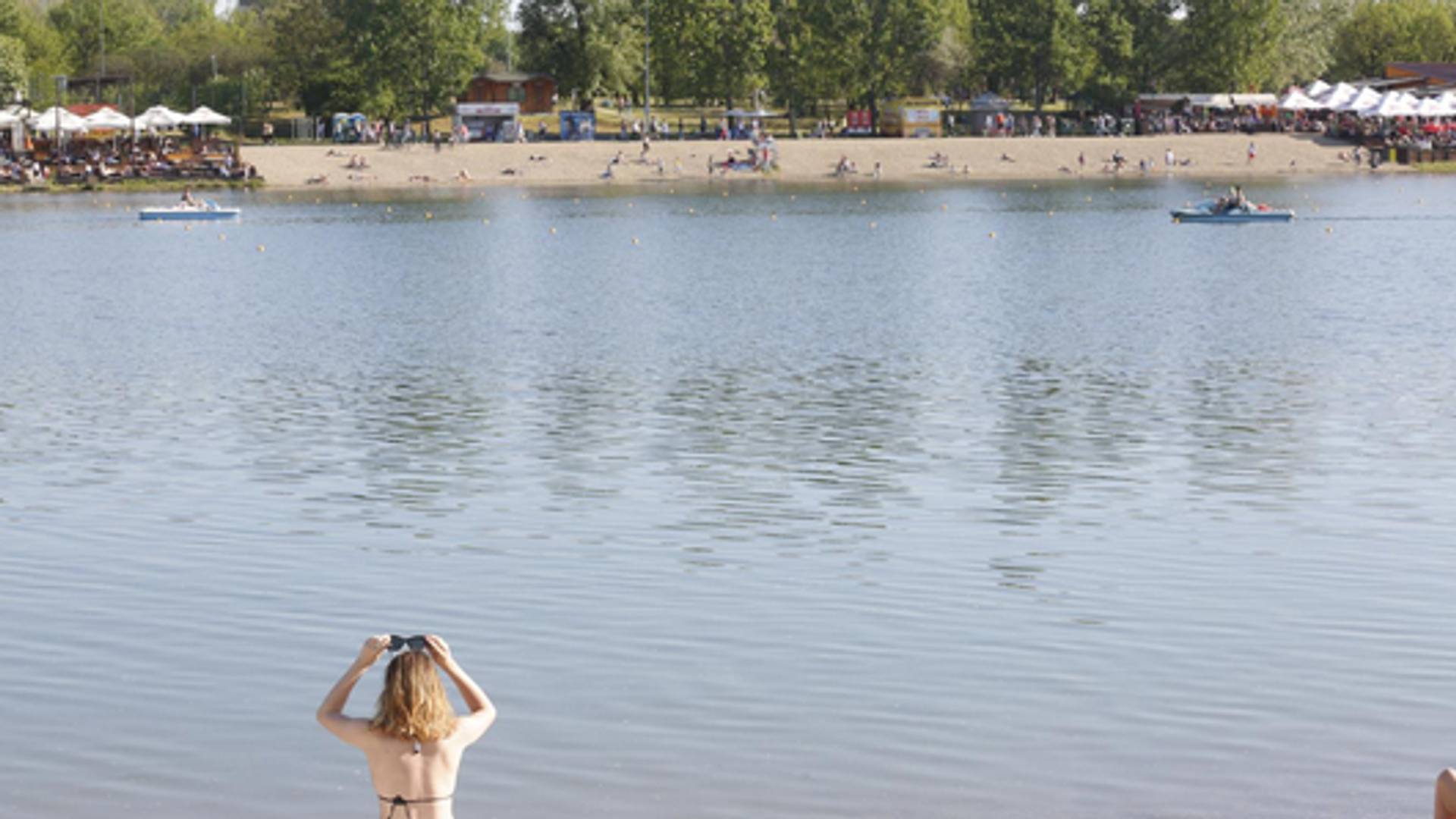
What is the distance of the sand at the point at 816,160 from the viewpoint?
427 ft

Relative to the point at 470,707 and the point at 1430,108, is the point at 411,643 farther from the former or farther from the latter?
the point at 1430,108

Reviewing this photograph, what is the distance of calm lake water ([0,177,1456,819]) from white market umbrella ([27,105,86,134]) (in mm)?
69788

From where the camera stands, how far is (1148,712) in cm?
1582

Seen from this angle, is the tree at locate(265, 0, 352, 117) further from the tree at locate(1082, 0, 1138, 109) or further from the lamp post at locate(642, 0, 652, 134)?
the tree at locate(1082, 0, 1138, 109)

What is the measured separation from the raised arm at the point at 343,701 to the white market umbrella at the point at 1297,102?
137883 millimetres

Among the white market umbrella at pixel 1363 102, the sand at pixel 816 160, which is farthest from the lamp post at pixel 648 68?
the white market umbrella at pixel 1363 102

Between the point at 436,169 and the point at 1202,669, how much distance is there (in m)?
118

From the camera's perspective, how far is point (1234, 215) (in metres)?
83.8

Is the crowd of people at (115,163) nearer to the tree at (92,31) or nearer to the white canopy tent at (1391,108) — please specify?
the tree at (92,31)

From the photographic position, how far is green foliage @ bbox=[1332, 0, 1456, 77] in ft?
611

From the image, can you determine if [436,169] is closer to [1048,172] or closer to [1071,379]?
[1048,172]

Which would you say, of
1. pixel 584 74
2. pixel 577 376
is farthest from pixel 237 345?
pixel 584 74

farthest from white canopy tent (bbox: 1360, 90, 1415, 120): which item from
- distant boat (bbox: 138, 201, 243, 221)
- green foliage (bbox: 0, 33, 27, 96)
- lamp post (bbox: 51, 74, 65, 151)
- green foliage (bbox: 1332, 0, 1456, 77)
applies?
green foliage (bbox: 0, 33, 27, 96)

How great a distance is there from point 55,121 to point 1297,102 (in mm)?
81725
